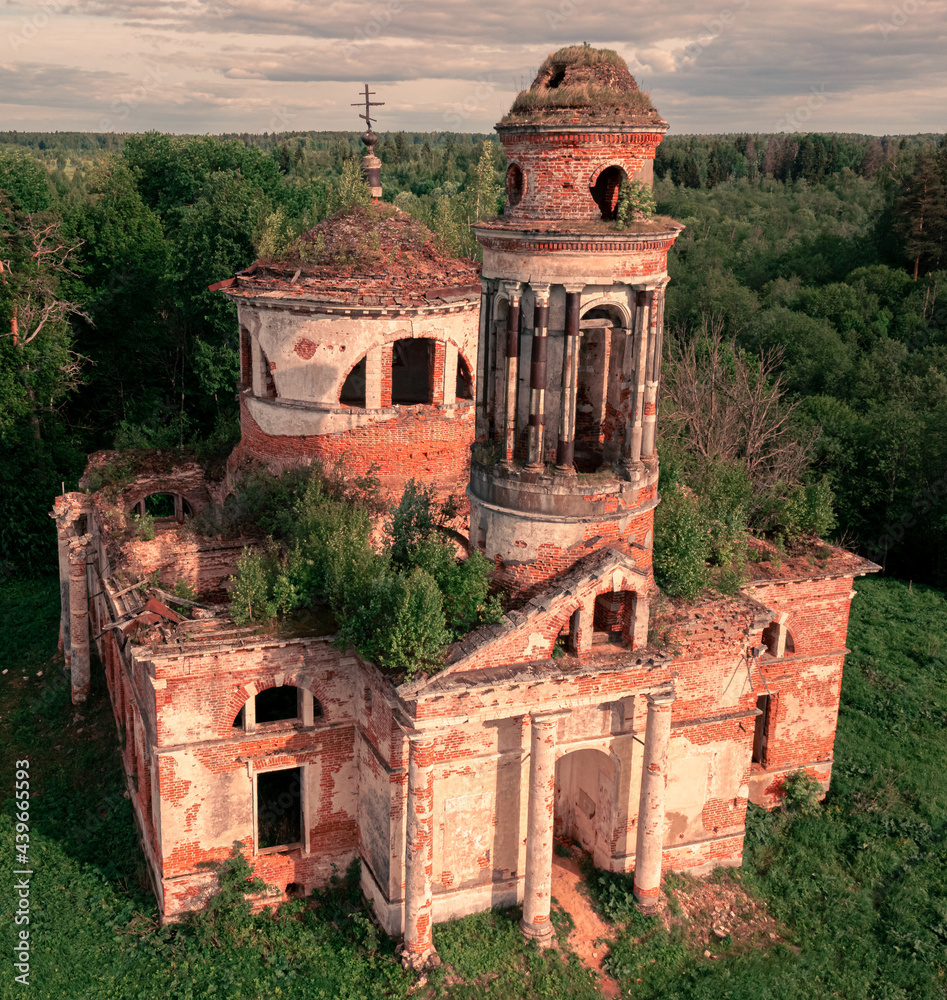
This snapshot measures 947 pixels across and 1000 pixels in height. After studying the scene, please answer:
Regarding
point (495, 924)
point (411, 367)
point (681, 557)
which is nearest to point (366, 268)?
point (411, 367)

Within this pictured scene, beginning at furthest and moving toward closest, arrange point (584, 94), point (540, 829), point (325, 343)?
point (325, 343)
point (540, 829)
point (584, 94)

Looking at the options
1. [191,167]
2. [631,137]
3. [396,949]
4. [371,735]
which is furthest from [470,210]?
[396,949]

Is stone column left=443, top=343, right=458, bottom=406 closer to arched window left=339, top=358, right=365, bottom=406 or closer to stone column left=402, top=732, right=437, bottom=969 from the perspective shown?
arched window left=339, top=358, right=365, bottom=406

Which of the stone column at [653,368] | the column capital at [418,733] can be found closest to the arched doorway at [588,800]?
the column capital at [418,733]

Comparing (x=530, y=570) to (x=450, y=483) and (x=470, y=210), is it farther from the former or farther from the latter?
(x=470, y=210)

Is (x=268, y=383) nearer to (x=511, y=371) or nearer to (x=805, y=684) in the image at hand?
(x=511, y=371)
